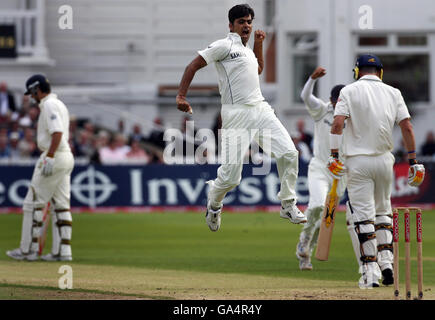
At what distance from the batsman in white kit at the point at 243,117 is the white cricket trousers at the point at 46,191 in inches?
127

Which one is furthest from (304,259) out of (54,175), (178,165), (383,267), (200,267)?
(178,165)

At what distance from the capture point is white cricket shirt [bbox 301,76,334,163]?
35.8 ft

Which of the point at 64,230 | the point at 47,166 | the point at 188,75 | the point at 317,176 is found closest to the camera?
the point at 188,75

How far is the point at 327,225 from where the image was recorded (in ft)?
31.7

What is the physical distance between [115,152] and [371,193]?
12.6 metres

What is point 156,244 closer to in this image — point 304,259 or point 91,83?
point 304,259

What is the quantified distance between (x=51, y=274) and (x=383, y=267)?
3.79 meters

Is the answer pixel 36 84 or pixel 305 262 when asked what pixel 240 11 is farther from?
pixel 36 84

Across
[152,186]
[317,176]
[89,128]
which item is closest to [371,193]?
[317,176]

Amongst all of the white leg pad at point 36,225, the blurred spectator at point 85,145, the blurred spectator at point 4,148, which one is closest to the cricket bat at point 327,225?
the white leg pad at point 36,225

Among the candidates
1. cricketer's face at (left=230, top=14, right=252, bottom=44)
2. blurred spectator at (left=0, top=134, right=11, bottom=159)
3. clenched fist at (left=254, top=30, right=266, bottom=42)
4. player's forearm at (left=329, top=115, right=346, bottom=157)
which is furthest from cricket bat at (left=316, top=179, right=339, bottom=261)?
blurred spectator at (left=0, top=134, right=11, bottom=159)

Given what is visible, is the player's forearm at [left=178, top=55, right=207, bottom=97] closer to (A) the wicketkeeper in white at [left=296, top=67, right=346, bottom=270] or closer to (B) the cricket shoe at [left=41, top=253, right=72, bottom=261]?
(A) the wicketkeeper in white at [left=296, top=67, right=346, bottom=270]

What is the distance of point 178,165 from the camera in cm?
2005

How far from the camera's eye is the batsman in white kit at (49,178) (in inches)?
460
